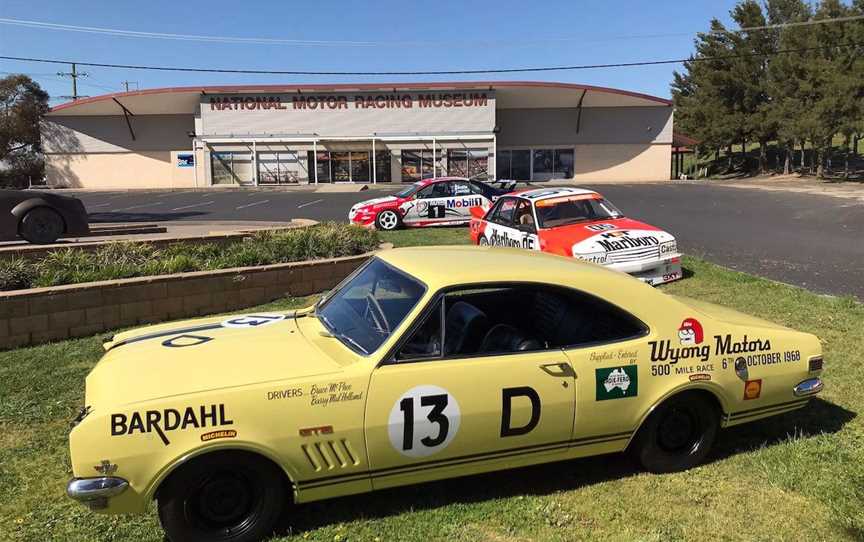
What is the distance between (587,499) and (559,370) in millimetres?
768

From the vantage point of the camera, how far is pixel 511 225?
397 inches

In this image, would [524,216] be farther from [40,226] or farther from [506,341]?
[40,226]

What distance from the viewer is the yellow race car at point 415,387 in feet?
9.27

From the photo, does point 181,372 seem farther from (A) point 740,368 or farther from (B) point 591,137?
(B) point 591,137

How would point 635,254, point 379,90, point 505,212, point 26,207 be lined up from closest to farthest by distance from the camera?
point 635,254
point 505,212
point 26,207
point 379,90

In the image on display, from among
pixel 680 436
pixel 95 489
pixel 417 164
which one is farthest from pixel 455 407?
pixel 417 164

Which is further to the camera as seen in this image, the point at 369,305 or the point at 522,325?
the point at 522,325

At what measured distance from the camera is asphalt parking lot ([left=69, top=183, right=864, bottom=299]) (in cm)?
1005

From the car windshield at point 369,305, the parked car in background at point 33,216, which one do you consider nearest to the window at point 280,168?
the parked car in background at point 33,216

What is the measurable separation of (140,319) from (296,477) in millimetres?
4923

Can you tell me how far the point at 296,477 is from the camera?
9.77ft

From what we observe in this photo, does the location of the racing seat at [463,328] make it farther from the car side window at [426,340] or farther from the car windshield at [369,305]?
the car windshield at [369,305]

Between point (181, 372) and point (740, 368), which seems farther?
point (740, 368)

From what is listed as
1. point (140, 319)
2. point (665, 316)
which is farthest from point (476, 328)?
point (140, 319)
